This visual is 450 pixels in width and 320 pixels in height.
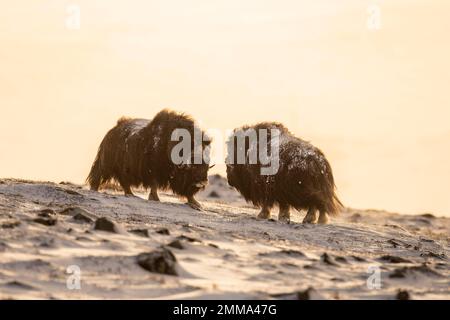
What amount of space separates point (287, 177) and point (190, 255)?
7727 mm

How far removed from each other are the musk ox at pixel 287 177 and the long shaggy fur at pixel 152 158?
1062 mm

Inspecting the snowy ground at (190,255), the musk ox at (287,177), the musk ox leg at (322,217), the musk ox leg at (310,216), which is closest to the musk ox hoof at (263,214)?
the musk ox at (287,177)

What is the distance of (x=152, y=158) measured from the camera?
24422 millimetres

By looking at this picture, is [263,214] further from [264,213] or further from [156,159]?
[156,159]

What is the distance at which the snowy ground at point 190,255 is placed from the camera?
44.7 ft

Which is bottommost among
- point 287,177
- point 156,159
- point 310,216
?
point 310,216

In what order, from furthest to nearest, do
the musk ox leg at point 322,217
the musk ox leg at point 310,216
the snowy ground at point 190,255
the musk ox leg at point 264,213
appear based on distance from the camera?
the musk ox leg at point 264,213 → the musk ox leg at point 322,217 → the musk ox leg at point 310,216 → the snowy ground at point 190,255

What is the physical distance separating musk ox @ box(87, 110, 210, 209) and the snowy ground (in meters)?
1.17

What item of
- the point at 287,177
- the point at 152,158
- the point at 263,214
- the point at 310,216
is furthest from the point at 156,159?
the point at 310,216

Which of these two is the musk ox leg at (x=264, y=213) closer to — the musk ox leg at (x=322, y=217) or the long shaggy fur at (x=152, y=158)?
the musk ox leg at (x=322, y=217)

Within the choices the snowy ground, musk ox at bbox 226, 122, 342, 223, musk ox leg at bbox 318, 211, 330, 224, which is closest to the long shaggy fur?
musk ox at bbox 226, 122, 342, 223

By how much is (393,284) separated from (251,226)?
565cm

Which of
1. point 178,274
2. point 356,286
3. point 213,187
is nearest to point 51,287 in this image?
point 178,274
